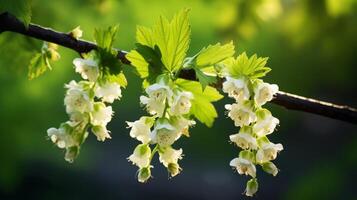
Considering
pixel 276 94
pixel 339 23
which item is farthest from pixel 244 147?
pixel 339 23

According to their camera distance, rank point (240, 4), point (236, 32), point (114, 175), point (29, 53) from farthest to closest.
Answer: point (114, 175) → point (236, 32) → point (240, 4) → point (29, 53)

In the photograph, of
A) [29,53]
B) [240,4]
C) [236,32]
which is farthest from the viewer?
[236,32]

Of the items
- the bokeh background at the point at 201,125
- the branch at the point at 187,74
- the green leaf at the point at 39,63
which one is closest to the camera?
the branch at the point at 187,74

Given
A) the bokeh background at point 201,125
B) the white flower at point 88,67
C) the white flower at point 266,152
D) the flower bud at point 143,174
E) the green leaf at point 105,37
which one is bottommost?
the flower bud at point 143,174

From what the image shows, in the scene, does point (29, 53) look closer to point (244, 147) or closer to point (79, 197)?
point (244, 147)

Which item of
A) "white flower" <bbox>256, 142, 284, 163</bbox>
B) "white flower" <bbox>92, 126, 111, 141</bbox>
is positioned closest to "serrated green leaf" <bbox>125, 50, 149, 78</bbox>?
"white flower" <bbox>92, 126, 111, 141</bbox>

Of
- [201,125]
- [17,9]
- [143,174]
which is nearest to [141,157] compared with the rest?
[143,174]

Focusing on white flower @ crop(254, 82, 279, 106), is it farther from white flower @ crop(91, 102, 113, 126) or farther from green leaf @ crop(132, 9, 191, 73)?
white flower @ crop(91, 102, 113, 126)

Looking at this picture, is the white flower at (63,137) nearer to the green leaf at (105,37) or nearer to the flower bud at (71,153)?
the flower bud at (71,153)

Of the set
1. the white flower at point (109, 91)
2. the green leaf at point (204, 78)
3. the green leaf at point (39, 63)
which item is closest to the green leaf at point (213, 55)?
the green leaf at point (204, 78)
